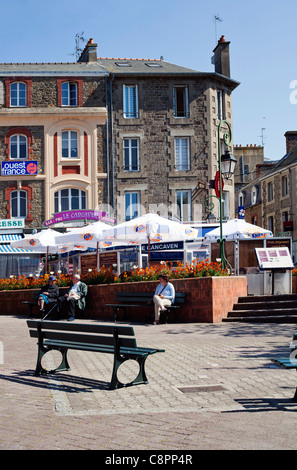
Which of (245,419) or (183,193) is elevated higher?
(183,193)

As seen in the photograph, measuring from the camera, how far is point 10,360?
9.58 meters

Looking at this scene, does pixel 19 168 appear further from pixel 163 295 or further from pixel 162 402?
pixel 162 402

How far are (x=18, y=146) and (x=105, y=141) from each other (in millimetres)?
4693

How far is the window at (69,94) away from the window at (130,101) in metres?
2.74

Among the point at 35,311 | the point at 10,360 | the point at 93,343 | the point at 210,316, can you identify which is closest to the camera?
the point at 93,343

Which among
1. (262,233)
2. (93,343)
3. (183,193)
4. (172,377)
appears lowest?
(172,377)

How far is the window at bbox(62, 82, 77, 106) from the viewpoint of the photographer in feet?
109

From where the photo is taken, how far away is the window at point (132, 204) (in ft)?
107

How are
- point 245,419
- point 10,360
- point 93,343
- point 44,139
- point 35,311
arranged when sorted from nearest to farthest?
point 245,419, point 93,343, point 10,360, point 35,311, point 44,139

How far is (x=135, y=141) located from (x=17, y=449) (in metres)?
29.5

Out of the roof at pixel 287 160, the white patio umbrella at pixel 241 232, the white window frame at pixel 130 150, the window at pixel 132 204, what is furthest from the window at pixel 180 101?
the white patio umbrella at pixel 241 232

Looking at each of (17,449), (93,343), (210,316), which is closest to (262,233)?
(210,316)

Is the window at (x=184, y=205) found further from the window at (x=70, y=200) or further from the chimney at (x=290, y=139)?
the chimney at (x=290, y=139)

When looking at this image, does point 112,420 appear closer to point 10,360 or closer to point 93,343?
point 93,343
